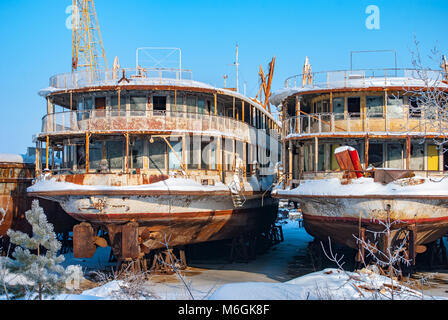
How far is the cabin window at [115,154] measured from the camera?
20.2 metres

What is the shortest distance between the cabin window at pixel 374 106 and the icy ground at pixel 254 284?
23.2ft

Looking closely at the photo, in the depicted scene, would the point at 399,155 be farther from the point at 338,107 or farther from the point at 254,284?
the point at 254,284

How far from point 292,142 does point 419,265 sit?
7.56 m

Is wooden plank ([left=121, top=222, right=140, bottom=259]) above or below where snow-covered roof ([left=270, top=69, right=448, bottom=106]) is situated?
below

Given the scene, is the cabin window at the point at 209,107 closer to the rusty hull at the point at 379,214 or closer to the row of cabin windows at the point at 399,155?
the row of cabin windows at the point at 399,155

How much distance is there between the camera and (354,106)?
752 inches

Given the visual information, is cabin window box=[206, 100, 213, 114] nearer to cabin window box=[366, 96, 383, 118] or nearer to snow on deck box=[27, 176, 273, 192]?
snow on deck box=[27, 176, 273, 192]

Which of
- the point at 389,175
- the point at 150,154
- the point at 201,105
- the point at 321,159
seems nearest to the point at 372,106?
the point at 321,159

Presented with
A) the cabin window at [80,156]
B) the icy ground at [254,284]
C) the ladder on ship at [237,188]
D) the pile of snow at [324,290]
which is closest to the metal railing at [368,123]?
the ladder on ship at [237,188]

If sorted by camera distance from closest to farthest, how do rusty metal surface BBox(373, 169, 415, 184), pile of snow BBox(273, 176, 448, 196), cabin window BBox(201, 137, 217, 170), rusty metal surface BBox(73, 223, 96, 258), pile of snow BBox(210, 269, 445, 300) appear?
pile of snow BBox(210, 269, 445, 300), pile of snow BBox(273, 176, 448, 196), rusty metal surface BBox(373, 169, 415, 184), rusty metal surface BBox(73, 223, 96, 258), cabin window BBox(201, 137, 217, 170)

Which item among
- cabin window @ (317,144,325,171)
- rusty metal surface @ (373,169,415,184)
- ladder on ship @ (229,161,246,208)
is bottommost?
ladder on ship @ (229,161,246,208)

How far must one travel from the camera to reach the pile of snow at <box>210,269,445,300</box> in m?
9.40

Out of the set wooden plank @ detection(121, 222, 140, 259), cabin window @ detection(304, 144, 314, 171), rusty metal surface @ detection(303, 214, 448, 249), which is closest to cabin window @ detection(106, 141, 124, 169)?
wooden plank @ detection(121, 222, 140, 259)

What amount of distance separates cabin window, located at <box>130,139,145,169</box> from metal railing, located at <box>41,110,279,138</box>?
1224 millimetres
